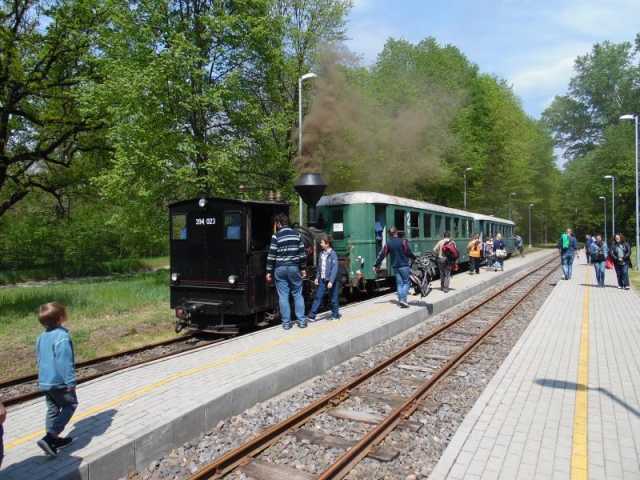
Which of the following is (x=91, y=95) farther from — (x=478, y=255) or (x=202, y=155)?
(x=478, y=255)

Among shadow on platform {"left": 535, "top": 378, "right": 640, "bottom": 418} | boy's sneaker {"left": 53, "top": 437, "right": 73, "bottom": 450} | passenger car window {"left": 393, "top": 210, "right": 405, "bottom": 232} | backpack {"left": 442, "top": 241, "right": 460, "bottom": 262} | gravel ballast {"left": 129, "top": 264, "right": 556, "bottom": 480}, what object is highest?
passenger car window {"left": 393, "top": 210, "right": 405, "bottom": 232}

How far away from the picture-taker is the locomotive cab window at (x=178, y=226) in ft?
31.1

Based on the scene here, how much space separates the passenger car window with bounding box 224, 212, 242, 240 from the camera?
8820 millimetres

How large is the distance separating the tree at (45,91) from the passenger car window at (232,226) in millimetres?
10144

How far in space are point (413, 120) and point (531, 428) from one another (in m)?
27.2

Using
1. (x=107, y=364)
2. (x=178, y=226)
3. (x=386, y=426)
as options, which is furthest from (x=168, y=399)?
(x=178, y=226)

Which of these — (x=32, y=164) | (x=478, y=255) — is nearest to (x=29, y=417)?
(x=478, y=255)

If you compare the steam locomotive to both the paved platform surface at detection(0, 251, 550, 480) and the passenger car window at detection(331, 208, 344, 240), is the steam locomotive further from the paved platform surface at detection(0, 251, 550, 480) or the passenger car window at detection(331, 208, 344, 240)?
the passenger car window at detection(331, 208, 344, 240)

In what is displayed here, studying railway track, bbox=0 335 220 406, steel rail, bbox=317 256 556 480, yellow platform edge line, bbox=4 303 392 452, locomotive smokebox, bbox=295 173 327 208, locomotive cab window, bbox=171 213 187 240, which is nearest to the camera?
steel rail, bbox=317 256 556 480

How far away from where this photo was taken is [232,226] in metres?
8.89

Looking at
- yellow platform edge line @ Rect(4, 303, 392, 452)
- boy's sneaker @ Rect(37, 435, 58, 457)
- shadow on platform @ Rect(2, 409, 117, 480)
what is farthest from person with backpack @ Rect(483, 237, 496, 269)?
boy's sneaker @ Rect(37, 435, 58, 457)

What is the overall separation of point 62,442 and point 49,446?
155 mm

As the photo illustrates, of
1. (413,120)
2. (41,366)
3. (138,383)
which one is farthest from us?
(413,120)

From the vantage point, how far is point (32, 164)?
69.7 ft
